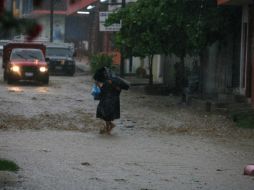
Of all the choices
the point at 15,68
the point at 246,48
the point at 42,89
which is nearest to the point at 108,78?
the point at 246,48

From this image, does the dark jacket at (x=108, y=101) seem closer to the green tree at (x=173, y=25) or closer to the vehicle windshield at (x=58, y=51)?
the green tree at (x=173, y=25)

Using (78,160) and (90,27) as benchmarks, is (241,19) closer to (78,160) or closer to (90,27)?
(78,160)

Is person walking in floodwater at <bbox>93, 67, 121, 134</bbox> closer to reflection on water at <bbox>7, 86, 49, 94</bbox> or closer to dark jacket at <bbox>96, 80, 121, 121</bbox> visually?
dark jacket at <bbox>96, 80, 121, 121</bbox>

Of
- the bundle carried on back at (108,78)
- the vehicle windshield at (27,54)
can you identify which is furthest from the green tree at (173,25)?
the bundle carried on back at (108,78)

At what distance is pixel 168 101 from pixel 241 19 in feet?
14.1

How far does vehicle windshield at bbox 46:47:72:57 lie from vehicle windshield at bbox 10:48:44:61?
982 cm

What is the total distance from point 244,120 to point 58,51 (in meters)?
27.9

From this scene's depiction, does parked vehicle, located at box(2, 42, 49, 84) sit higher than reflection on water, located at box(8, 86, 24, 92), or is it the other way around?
parked vehicle, located at box(2, 42, 49, 84)

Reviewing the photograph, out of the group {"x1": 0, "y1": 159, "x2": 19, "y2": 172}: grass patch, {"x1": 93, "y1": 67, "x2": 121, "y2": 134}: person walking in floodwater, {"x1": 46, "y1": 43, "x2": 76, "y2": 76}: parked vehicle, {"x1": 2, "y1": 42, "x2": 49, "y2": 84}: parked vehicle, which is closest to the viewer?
{"x1": 0, "y1": 159, "x2": 19, "y2": 172}: grass patch

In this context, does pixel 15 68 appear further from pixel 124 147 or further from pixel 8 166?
pixel 8 166

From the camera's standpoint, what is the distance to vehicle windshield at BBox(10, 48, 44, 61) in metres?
34.0

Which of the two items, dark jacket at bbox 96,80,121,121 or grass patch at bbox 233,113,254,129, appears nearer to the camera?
dark jacket at bbox 96,80,121,121

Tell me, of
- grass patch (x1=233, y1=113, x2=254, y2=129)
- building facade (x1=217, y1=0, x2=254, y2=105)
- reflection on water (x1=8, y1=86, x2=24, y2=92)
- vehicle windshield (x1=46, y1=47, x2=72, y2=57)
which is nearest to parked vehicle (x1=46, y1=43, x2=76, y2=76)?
vehicle windshield (x1=46, y1=47, x2=72, y2=57)

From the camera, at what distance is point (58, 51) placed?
45.5 meters
